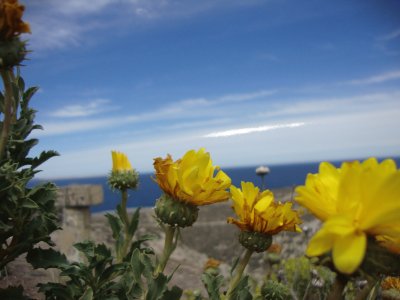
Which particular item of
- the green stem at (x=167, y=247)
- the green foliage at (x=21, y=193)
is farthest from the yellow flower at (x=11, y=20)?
the green stem at (x=167, y=247)

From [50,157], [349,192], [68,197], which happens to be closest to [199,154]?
[349,192]

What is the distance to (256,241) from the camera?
1693 millimetres

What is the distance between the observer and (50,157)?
213 centimetres

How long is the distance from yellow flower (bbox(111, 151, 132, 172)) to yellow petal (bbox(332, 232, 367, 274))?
2.15 meters

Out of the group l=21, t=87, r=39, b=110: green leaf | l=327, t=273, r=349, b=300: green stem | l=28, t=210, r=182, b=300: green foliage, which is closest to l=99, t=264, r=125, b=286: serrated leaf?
l=28, t=210, r=182, b=300: green foliage

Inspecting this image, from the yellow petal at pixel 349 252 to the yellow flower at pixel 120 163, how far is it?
215 centimetres

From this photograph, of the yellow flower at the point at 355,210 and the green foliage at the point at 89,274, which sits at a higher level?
the yellow flower at the point at 355,210

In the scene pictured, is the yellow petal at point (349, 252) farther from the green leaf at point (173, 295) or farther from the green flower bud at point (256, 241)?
the green leaf at point (173, 295)

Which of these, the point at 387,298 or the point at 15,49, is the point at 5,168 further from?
the point at 387,298

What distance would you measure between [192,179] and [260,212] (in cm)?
32

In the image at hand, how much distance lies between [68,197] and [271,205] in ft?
19.3

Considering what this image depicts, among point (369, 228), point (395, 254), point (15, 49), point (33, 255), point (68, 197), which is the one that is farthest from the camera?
point (68, 197)

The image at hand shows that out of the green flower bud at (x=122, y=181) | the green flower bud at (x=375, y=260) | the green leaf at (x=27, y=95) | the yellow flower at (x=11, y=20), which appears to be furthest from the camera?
the green flower bud at (x=122, y=181)

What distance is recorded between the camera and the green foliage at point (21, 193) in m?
1.72
